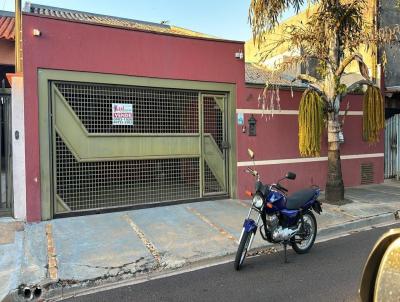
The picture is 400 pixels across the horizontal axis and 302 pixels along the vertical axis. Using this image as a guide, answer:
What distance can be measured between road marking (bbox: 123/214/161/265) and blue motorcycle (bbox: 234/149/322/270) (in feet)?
4.12

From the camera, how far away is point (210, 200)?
9453 millimetres

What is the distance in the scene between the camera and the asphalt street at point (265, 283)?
471cm

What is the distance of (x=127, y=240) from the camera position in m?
6.71

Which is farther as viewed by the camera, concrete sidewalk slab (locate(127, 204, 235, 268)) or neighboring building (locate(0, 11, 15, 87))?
neighboring building (locate(0, 11, 15, 87))

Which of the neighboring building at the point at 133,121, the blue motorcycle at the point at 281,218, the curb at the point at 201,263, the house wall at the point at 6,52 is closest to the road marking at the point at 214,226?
the curb at the point at 201,263

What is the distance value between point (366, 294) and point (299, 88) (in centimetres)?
935

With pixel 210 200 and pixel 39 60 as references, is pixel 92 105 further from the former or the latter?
pixel 210 200

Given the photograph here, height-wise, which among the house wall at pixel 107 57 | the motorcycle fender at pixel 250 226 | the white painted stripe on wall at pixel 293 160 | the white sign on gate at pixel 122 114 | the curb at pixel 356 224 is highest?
the house wall at pixel 107 57

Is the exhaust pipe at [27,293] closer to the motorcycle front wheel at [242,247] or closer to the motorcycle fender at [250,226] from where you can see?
the motorcycle front wheel at [242,247]

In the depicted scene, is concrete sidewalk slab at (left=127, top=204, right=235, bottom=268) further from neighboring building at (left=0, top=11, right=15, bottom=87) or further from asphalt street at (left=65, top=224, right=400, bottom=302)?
neighboring building at (left=0, top=11, right=15, bottom=87)

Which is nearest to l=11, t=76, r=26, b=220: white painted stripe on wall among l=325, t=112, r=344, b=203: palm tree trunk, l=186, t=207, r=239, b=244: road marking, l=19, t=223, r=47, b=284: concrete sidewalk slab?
l=19, t=223, r=47, b=284: concrete sidewalk slab

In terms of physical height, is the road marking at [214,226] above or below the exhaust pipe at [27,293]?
above

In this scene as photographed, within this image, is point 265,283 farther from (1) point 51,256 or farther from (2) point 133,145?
(2) point 133,145

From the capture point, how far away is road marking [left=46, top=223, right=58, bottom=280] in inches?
212
